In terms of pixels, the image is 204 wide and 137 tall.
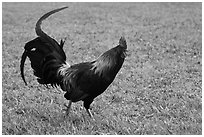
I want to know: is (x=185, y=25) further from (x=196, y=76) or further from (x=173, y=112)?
(x=173, y=112)

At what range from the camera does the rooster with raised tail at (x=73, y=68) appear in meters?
4.81

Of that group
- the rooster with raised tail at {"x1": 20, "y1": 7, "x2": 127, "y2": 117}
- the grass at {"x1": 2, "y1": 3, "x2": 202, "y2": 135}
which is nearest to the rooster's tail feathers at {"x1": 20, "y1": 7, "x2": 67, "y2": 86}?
the rooster with raised tail at {"x1": 20, "y1": 7, "x2": 127, "y2": 117}

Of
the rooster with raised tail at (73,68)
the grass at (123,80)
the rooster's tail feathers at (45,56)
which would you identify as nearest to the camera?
the rooster with raised tail at (73,68)

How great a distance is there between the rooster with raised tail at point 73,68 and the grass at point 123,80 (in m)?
0.65

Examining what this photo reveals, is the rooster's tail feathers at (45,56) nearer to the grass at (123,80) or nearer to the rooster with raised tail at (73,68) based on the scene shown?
the rooster with raised tail at (73,68)

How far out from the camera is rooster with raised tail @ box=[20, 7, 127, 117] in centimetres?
481

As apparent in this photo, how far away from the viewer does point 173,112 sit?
584 centimetres

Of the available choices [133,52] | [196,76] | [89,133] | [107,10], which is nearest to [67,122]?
[89,133]

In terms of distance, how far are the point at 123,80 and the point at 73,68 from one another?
2.64 metres

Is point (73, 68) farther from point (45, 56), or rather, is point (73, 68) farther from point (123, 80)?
point (123, 80)

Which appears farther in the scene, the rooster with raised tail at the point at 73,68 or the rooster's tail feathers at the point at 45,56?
the rooster's tail feathers at the point at 45,56

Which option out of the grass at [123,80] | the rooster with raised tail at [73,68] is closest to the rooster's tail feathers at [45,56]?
the rooster with raised tail at [73,68]

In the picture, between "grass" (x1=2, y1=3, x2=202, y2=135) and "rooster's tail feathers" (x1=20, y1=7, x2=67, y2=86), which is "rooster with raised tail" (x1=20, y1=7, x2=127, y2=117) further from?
"grass" (x1=2, y1=3, x2=202, y2=135)

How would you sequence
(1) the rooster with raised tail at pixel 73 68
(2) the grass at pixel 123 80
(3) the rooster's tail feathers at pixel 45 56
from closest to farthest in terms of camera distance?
(1) the rooster with raised tail at pixel 73 68 → (3) the rooster's tail feathers at pixel 45 56 → (2) the grass at pixel 123 80
